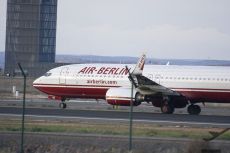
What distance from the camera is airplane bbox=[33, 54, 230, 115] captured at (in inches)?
1715

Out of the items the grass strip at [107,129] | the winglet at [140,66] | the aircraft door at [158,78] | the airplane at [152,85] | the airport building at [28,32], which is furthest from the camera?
the airport building at [28,32]

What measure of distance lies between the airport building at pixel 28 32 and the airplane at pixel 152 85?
240 feet

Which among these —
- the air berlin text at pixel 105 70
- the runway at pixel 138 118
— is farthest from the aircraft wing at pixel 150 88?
the runway at pixel 138 118

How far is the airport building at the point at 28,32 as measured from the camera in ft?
402

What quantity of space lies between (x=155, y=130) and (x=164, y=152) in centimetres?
774

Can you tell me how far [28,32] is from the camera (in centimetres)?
12300

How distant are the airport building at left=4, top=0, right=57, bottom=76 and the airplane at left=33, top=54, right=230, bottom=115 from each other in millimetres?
73262

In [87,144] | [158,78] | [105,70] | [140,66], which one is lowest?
[87,144]

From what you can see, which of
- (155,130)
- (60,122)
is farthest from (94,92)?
(155,130)

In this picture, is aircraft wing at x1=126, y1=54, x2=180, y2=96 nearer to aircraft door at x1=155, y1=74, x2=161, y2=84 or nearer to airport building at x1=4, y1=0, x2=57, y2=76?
aircraft door at x1=155, y1=74, x2=161, y2=84

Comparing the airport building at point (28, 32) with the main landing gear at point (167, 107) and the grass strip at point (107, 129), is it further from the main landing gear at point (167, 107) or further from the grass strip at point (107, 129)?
the grass strip at point (107, 129)

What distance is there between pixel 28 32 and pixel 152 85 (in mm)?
81344

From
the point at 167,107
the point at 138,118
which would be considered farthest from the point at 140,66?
the point at 138,118

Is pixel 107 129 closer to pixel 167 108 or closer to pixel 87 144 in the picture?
pixel 87 144
